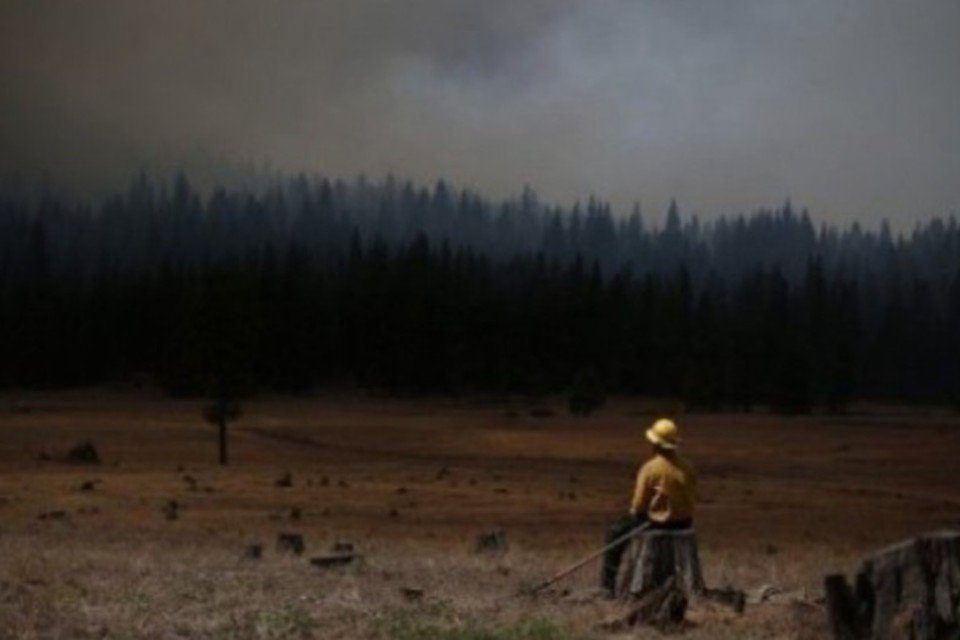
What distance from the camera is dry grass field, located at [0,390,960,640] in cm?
1348

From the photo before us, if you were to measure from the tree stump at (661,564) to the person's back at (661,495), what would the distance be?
0.65 ft

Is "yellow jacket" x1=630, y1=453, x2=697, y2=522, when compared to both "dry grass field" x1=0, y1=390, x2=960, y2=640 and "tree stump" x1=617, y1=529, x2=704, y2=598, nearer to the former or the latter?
"tree stump" x1=617, y1=529, x2=704, y2=598

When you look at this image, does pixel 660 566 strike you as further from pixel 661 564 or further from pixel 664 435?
pixel 664 435

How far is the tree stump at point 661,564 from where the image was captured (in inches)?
575

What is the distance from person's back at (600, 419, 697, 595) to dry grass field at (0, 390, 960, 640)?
612 mm

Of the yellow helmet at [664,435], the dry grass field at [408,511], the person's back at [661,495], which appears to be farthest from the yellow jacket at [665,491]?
the dry grass field at [408,511]

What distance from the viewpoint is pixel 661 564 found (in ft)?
48.2

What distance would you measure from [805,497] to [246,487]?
19.0 metres

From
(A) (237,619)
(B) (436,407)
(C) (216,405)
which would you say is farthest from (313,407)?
(A) (237,619)

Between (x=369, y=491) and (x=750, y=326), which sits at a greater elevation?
(x=750, y=326)

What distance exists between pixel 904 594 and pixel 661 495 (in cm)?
391

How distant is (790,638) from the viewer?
12.7 meters

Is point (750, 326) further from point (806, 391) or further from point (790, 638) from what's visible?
point (790, 638)

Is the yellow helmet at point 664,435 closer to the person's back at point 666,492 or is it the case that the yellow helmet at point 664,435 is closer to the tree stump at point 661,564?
the person's back at point 666,492
